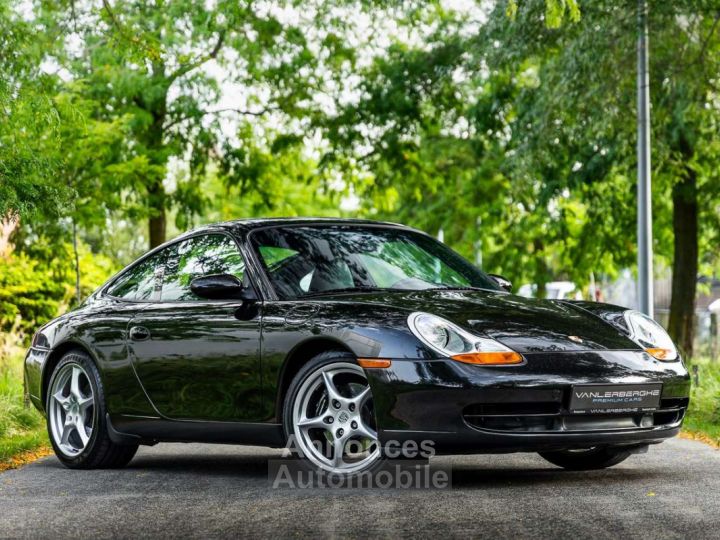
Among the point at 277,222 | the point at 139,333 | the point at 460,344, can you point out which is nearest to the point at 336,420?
the point at 460,344

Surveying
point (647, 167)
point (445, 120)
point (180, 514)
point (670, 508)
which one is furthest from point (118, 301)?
point (445, 120)

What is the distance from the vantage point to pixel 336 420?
21.6ft

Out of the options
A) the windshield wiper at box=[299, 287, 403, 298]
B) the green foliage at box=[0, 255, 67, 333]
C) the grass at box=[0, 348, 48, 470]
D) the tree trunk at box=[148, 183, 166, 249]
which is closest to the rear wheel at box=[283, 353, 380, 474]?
the windshield wiper at box=[299, 287, 403, 298]

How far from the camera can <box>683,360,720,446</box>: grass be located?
10539 millimetres

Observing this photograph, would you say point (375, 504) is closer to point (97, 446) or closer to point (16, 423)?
point (97, 446)

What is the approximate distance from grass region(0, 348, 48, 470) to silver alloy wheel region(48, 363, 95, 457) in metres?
0.50

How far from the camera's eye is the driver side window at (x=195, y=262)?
7574 mm

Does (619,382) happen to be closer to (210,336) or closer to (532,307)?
(532,307)

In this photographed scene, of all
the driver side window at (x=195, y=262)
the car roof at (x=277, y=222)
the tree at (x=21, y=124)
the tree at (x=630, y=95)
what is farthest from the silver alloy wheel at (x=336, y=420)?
the tree at (x=630, y=95)

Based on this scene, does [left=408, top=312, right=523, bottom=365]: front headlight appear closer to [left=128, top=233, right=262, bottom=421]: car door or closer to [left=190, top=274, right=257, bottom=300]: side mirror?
[left=128, top=233, right=262, bottom=421]: car door

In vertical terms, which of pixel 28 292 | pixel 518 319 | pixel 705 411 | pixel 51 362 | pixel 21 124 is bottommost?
pixel 705 411

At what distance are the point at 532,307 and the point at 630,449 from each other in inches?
44.5

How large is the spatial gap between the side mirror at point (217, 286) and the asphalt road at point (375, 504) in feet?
3.45

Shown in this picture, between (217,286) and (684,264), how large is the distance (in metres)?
16.3
